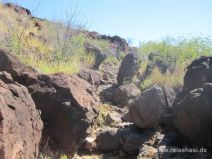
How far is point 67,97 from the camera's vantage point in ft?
20.6

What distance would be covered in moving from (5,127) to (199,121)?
3.77 metres

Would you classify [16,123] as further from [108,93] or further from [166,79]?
[166,79]

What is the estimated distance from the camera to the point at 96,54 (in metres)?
16.9

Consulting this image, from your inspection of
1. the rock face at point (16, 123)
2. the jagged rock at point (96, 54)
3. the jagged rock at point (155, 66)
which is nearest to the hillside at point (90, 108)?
the rock face at point (16, 123)

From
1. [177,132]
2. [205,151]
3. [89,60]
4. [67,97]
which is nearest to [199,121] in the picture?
[205,151]

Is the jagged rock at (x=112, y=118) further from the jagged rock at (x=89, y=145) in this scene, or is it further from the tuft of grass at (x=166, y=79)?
the tuft of grass at (x=166, y=79)

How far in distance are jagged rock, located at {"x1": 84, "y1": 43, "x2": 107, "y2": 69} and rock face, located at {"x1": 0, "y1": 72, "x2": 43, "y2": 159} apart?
1144 cm

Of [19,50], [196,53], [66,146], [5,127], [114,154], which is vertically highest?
[196,53]

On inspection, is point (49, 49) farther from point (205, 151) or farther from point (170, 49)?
point (205, 151)

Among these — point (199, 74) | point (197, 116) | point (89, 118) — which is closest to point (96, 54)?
point (199, 74)

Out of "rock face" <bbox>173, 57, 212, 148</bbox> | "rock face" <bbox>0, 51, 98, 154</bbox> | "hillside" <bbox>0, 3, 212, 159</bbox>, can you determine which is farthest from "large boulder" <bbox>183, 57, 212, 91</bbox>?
"rock face" <bbox>0, 51, 98, 154</bbox>

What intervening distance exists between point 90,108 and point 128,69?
768 centimetres

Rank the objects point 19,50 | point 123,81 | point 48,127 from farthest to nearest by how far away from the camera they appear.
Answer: point 123,81, point 19,50, point 48,127

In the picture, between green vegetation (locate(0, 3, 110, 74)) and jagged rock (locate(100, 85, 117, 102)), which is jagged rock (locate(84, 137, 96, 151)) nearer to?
green vegetation (locate(0, 3, 110, 74))
